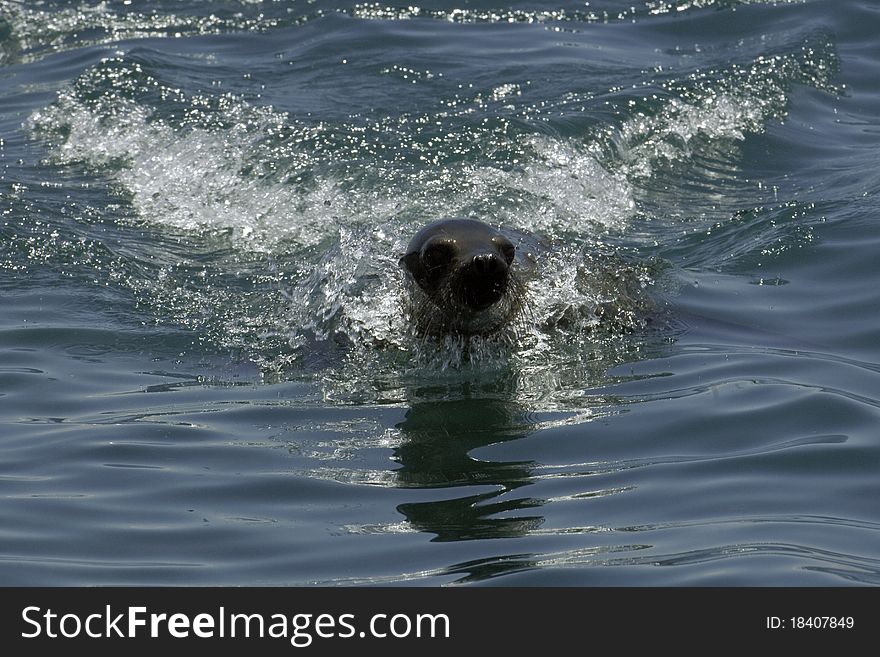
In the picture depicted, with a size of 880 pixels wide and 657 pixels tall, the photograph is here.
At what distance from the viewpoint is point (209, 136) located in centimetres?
1198

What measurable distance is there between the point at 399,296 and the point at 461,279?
2.71 ft

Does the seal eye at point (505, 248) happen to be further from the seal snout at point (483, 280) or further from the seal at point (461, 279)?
the seal snout at point (483, 280)

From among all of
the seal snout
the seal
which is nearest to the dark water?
the seal

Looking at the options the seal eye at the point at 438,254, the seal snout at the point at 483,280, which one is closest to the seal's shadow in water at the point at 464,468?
the seal snout at the point at 483,280

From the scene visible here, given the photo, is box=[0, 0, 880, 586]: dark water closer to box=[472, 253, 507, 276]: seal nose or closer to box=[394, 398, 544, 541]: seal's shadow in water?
A: box=[394, 398, 544, 541]: seal's shadow in water

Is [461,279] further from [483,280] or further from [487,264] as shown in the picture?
[487,264]

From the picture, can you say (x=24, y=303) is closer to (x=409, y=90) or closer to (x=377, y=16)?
(x=409, y=90)

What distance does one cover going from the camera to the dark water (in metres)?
5.43

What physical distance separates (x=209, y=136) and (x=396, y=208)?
220cm

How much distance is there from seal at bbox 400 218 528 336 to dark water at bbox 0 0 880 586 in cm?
13

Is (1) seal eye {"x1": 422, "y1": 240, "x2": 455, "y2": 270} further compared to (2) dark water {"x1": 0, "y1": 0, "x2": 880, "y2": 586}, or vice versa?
(1) seal eye {"x1": 422, "y1": 240, "x2": 455, "y2": 270}

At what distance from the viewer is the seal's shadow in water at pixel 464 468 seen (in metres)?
5.44

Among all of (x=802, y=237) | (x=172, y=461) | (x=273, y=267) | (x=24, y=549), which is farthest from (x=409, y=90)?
(x=24, y=549)
